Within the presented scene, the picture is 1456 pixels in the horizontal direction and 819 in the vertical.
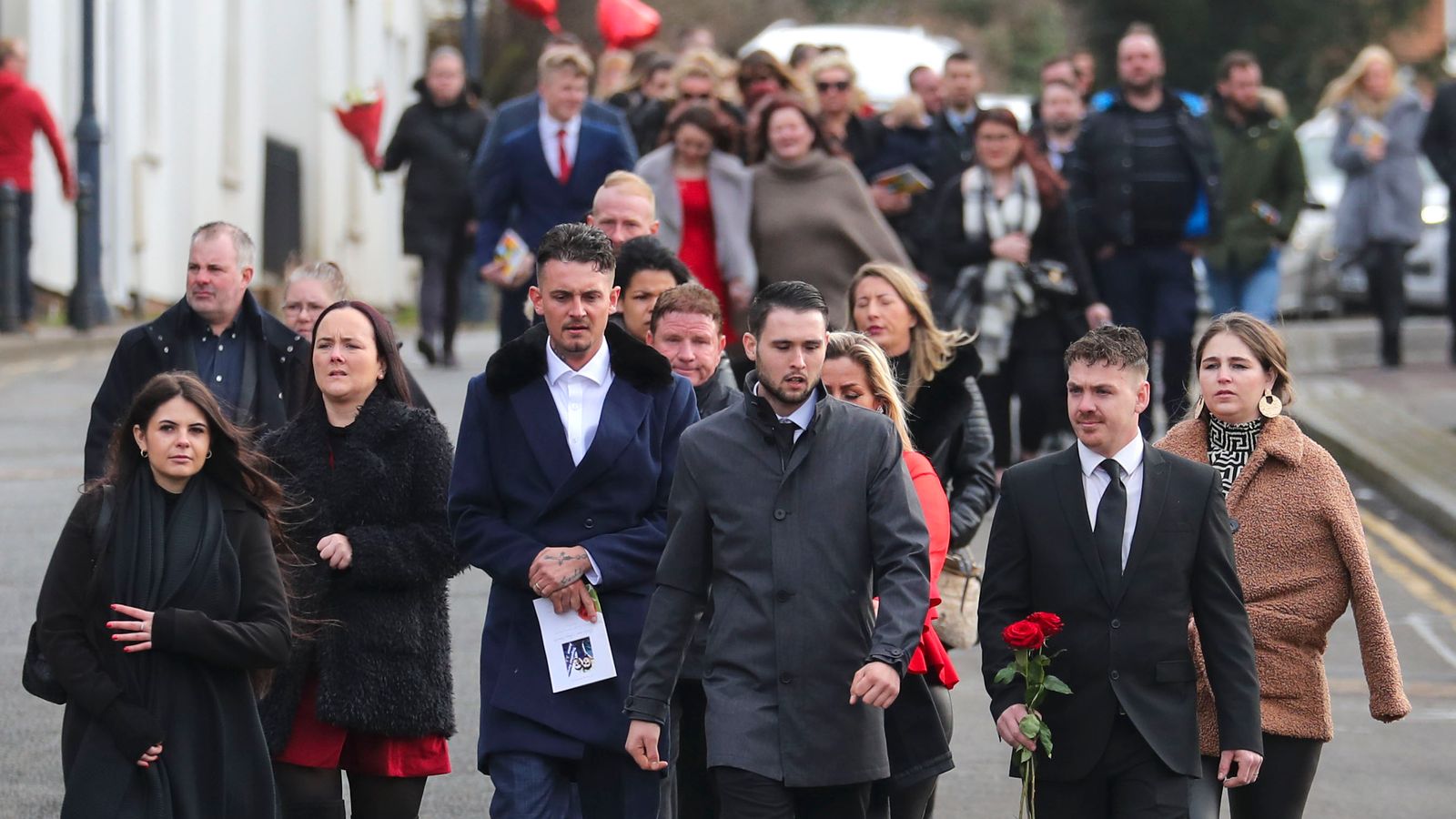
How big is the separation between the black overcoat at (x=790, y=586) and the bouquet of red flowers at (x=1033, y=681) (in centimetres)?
27

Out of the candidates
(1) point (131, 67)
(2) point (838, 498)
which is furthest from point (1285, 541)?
(1) point (131, 67)

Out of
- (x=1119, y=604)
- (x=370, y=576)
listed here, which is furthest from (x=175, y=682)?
(x=1119, y=604)

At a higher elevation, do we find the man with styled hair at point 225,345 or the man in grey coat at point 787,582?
the man with styled hair at point 225,345

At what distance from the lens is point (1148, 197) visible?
44.1 ft

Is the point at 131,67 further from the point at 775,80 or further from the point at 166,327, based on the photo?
the point at 166,327

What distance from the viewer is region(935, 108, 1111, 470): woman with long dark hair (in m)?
12.3

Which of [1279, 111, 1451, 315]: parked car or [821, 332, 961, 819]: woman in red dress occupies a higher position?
[1279, 111, 1451, 315]: parked car

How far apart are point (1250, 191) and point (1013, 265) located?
3.00m

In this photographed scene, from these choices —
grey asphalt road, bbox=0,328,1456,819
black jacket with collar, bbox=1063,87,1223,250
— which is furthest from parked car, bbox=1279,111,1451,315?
black jacket with collar, bbox=1063,87,1223,250

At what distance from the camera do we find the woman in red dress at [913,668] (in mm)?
6395

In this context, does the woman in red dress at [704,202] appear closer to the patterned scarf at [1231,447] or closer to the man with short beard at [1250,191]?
the man with short beard at [1250,191]

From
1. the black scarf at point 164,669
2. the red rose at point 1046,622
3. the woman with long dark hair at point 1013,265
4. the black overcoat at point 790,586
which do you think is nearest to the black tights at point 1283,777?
the red rose at point 1046,622

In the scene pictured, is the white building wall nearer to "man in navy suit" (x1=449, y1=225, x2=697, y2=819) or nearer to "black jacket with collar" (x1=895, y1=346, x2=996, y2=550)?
"black jacket with collar" (x1=895, y1=346, x2=996, y2=550)

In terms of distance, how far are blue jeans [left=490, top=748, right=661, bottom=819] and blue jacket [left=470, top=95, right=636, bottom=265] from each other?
20.4ft
